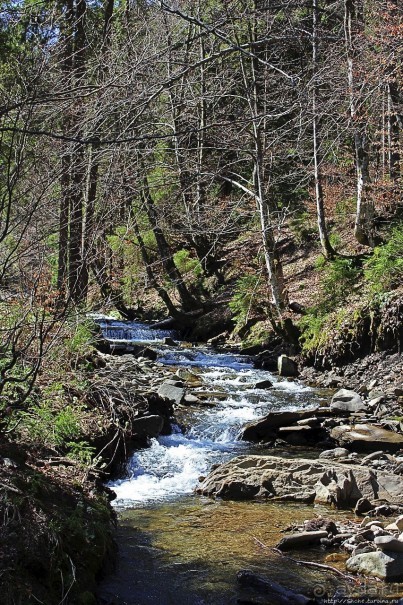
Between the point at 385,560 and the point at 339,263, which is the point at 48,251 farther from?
the point at 339,263

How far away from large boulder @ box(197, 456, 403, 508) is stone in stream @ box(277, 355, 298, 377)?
263 inches

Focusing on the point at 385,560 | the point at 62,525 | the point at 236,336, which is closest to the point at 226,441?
the point at 385,560

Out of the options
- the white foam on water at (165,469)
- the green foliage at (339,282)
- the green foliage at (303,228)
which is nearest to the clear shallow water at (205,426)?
the white foam on water at (165,469)

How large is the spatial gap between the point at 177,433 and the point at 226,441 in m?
0.73

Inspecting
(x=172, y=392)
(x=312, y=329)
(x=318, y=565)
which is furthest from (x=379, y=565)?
(x=312, y=329)

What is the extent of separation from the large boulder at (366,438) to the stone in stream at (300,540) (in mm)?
3424

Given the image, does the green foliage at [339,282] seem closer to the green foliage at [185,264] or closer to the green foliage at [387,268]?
the green foliage at [387,268]

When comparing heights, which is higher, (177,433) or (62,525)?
(62,525)

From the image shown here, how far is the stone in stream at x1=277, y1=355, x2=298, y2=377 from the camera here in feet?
48.0

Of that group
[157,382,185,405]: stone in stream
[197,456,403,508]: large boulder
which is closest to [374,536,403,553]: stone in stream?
[197,456,403,508]: large boulder

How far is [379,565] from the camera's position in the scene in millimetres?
5160

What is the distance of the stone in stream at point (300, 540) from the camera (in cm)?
582

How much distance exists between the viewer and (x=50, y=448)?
595 centimetres

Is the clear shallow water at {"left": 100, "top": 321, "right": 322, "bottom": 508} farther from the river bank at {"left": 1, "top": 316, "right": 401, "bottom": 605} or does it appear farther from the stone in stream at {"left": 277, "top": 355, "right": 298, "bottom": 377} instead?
the stone in stream at {"left": 277, "top": 355, "right": 298, "bottom": 377}
